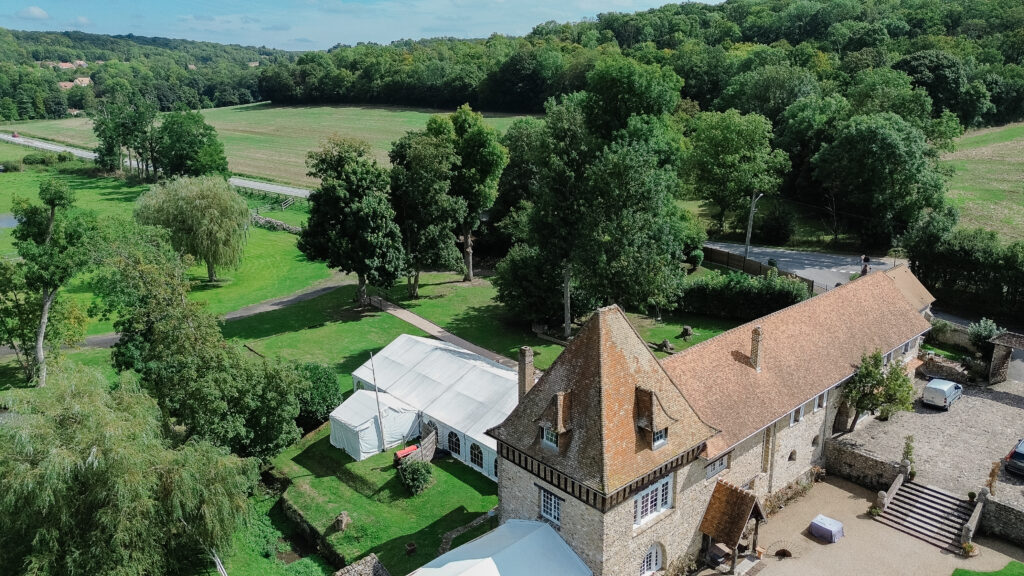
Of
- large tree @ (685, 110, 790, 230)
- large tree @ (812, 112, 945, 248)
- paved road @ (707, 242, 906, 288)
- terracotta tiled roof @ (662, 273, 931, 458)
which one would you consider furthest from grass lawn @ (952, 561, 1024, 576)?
large tree @ (685, 110, 790, 230)

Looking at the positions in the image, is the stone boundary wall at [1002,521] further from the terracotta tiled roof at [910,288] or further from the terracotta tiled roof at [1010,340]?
the terracotta tiled roof at [910,288]

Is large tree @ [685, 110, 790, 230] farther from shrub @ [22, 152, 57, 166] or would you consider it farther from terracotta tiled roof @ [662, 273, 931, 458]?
shrub @ [22, 152, 57, 166]

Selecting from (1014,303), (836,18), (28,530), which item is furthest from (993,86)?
(28,530)

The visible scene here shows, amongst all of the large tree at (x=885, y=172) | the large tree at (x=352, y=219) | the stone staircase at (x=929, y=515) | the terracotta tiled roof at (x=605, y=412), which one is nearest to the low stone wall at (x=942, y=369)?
the stone staircase at (x=929, y=515)

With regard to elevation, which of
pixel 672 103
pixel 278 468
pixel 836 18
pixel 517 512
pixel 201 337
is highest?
pixel 836 18

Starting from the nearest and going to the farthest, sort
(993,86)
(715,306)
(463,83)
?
(715,306) < (993,86) < (463,83)

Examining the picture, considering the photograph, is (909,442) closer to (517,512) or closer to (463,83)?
(517,512)

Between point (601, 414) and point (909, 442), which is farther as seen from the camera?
point (909, 442)
